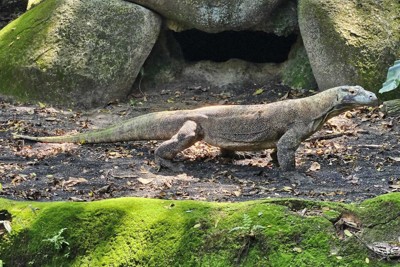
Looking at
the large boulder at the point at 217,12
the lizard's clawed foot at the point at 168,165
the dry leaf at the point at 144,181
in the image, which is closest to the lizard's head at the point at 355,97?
the lizard's clawed foot at the point at 168,165

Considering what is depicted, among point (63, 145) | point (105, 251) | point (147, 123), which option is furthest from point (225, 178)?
point (105, 251)

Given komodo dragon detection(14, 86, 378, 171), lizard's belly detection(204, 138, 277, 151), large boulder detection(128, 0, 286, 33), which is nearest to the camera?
komodo dragon detection(14, 86, 378, 171)

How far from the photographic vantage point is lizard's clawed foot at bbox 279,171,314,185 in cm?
783

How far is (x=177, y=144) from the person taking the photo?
8.71m

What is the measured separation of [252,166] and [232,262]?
14.6 feet

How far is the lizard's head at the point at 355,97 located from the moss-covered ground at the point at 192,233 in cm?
398

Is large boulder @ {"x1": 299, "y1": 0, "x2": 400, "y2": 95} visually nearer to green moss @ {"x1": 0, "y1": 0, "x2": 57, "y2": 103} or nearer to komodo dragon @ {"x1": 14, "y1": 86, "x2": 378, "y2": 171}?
komodo dragon @ {"x1": 14, "y1": 86, "x2": 378, "y2": 171}

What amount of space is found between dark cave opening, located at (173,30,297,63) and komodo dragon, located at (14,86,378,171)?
174 inches

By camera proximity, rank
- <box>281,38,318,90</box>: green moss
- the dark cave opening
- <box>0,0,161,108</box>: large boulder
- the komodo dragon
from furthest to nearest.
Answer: the dark cave opening
<box>281,38,318,90</box>: green moss
<box>0,0,161,108</box>: large boulder
the komodo dragon

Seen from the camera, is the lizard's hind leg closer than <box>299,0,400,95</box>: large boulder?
Yes

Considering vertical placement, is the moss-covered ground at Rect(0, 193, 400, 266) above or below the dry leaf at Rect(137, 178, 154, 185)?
above

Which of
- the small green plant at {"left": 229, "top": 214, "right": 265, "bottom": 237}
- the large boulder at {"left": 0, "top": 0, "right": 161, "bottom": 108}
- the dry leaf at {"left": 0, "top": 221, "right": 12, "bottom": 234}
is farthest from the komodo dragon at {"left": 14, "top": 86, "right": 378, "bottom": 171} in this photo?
the small green plant at {"left": 229, "top": 214, "right": 265, "bottom": 237}

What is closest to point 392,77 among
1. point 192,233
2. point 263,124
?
point 192,233

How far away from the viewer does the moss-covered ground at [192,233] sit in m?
4.25
